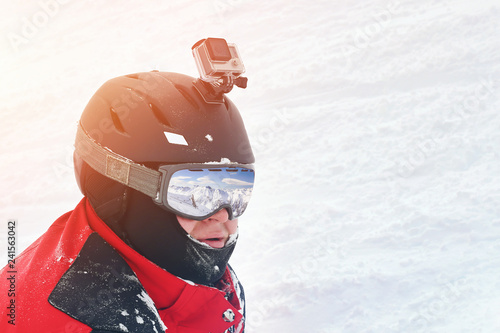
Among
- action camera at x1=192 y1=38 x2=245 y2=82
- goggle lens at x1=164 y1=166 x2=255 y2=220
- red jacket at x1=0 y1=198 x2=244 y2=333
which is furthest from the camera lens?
action camera at x1=192 y1=38 x2=245 y2=82

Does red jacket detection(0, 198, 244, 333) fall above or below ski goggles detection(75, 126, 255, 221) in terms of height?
below

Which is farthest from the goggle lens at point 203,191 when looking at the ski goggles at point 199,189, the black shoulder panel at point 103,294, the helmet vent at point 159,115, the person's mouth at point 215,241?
the black shoulder panel at point 103,294

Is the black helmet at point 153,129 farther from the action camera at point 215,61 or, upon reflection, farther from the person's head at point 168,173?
the action camera at point 215,61

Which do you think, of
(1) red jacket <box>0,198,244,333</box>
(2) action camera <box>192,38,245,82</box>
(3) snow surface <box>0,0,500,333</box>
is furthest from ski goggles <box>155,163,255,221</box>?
(3) snow surface <box>0,0,500,333</box>

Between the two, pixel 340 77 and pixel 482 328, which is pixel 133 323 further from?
pixel 340 77

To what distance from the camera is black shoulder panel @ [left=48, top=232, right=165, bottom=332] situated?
6.82ft

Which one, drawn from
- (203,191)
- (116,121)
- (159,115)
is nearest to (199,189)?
(203,191)

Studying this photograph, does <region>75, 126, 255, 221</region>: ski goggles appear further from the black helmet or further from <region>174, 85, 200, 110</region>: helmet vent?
<region>174, 85, 200, 110</region>: helmet vent

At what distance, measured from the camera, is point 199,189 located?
2.40m

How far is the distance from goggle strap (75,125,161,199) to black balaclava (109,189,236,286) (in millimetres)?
70

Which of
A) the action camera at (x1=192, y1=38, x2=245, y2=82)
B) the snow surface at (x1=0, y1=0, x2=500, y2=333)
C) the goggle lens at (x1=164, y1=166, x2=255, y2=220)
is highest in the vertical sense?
the action camera at (x1=192, y1=38, x2=245, y2=82)

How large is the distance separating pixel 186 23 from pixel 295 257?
16.7 ft

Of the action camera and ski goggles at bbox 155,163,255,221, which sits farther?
the action camera

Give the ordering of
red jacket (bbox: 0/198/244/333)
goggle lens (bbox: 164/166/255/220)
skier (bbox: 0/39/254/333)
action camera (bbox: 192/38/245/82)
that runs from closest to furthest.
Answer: red jacket (bbox: 0/198/244/333), skier (bbox: 0/39/254/333), goggle lens (bbox: 164/166/255/220), action camera (bbox: 192/38/245/82)
